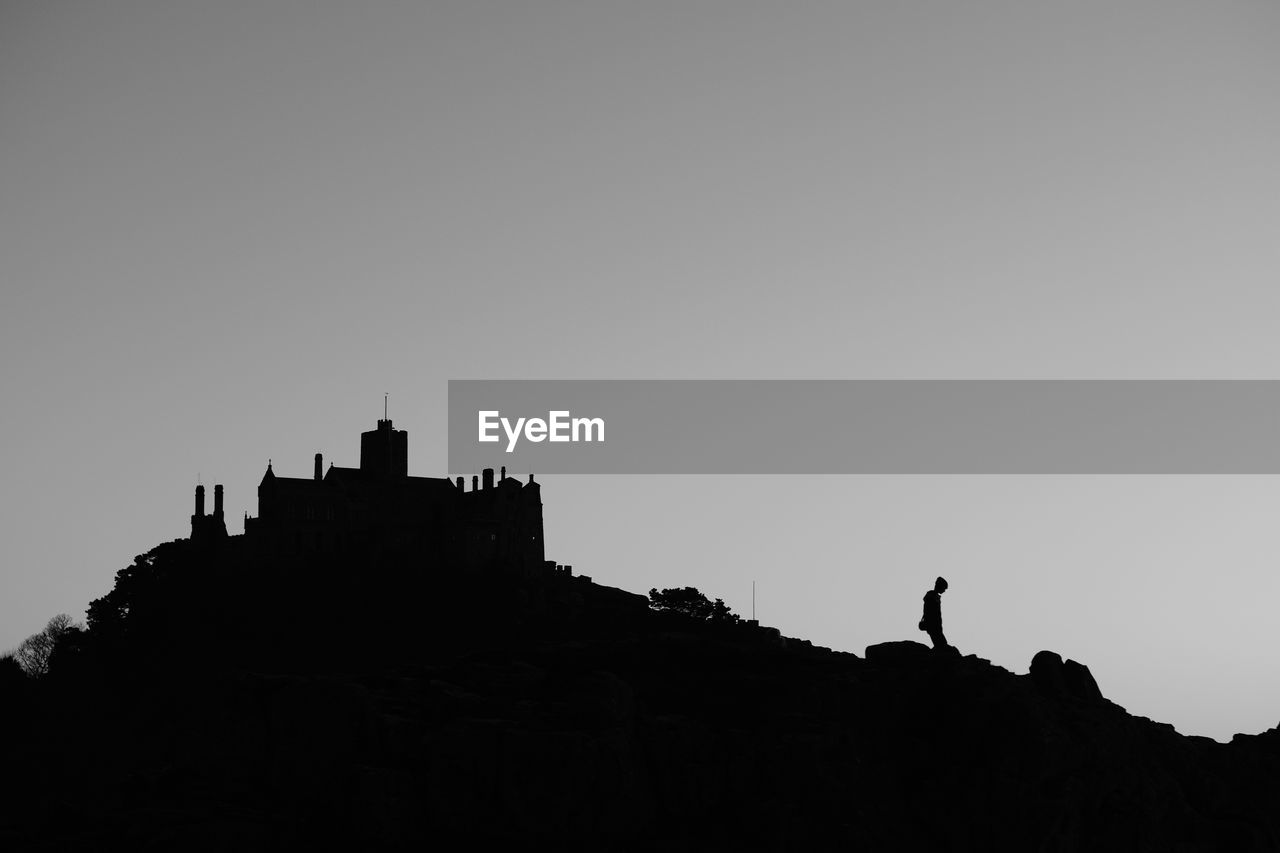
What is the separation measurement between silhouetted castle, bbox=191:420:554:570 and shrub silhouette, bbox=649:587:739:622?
1055 centimetres

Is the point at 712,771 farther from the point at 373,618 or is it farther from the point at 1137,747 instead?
the point at 373,618

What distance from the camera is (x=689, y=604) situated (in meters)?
166

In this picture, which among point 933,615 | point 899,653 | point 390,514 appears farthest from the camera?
point 390,514

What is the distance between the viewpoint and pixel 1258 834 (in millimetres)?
91625

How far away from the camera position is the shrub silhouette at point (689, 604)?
164750 millimetres

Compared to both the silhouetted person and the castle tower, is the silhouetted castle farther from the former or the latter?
the silhouetted person

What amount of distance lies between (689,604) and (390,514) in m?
26.2

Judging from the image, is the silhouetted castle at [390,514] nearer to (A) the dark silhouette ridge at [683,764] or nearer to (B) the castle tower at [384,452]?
(B) the castle tower at [384,452]

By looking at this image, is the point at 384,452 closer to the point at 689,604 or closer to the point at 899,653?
the point at 689,604

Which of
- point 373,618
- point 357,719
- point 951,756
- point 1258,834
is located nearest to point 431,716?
point 357,719

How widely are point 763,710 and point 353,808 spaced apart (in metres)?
19.4

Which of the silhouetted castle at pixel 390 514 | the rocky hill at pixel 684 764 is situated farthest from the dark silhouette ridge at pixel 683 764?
the silhouetted castle at pixel 390 514

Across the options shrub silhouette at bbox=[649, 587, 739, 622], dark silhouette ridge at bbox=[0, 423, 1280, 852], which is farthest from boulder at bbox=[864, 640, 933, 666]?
shrub silhouette at bbox=[649, 587, 739, 622]

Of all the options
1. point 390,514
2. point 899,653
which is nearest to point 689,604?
point 390,514
